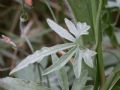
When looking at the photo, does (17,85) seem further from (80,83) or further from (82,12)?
(82,12)

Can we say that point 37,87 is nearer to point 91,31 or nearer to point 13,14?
point 91,31

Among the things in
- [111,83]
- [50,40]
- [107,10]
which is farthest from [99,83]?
[50,40]

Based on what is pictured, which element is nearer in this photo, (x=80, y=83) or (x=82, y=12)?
(x=80, y=83)

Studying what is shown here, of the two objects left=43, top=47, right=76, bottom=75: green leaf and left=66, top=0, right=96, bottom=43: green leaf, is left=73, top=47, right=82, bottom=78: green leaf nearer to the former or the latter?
left=43, top=47, right=76, bottom=75: green leaf

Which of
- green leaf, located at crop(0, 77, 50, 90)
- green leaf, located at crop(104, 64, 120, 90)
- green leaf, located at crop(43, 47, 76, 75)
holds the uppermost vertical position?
green leaf, located at crop(43, 47, 76, 75)

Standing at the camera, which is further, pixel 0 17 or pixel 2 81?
pixel 0 17

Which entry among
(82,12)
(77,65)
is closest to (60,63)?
(77,65)

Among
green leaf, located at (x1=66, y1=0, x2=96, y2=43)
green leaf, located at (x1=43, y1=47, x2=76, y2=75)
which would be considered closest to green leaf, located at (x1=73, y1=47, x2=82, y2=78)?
green leaf, located at (x1=43, y1=47, x2=76, y2=75)

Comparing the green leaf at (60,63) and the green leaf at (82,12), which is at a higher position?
the green leaf at (82,12)

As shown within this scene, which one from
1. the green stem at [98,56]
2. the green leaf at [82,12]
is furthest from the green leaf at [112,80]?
the green leaf at [82,12]

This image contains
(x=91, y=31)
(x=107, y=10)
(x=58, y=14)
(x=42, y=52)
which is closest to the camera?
(x=42, y=52)

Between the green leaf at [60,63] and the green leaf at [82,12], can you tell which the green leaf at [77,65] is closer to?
the green leaf at [60,63]
